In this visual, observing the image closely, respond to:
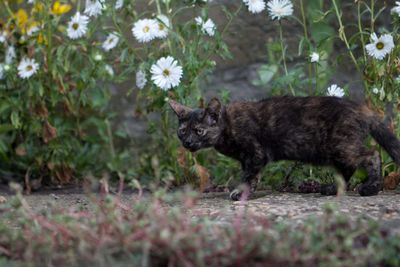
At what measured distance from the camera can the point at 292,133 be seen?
5.06m

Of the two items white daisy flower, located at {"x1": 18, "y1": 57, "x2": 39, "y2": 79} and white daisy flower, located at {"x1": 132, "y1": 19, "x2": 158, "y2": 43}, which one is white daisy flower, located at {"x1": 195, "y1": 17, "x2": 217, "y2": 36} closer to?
white daisy flower, located at {"x1": 132, "y1": 19, "x2": 158, "y2": 43}

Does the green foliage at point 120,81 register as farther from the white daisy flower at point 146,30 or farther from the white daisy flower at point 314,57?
the white daisy flower at point 146,30

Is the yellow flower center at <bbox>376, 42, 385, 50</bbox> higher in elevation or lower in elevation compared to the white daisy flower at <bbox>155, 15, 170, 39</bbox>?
lower

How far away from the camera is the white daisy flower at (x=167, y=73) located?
5.36 meters

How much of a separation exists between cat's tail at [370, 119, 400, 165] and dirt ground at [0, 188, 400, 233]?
11.4 inches

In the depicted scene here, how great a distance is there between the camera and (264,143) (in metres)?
5.15

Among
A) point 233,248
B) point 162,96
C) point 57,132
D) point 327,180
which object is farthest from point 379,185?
point 57,132

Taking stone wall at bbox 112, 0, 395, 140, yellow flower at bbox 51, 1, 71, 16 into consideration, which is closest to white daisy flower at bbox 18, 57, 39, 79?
yellow flower at bbox 51, 1, 71, 16

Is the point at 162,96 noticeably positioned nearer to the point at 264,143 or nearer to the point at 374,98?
the point at 264,143

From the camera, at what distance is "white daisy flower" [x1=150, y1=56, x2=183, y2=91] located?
536 centimetres

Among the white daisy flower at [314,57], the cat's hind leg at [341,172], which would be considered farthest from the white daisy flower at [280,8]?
the cat's hind leg at [341,172]

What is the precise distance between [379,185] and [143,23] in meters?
2.11

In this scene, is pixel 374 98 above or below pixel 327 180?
above

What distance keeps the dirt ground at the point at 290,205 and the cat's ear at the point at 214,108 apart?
59 centimetres
